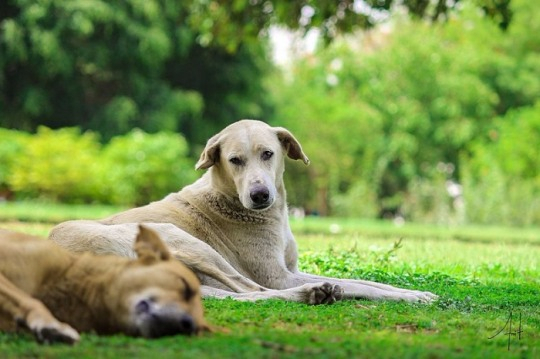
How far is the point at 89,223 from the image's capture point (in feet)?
22.2

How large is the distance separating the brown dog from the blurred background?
18920mm

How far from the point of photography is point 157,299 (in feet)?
14.0

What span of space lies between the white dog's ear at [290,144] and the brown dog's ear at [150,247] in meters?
2.97

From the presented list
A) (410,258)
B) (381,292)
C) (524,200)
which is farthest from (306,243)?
(524,200)

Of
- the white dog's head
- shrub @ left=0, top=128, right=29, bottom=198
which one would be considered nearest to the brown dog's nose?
the white dog's head

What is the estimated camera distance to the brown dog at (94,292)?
4.29 metres

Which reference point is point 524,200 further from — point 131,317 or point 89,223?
point 131,317

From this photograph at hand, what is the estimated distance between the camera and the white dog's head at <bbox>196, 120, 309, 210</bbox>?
709cm

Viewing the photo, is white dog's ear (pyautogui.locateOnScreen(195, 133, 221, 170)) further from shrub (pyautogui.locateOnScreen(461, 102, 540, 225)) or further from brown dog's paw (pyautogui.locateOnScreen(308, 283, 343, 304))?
shrub (pyautogui.locateOnScreen(461, 102, 540, 225))

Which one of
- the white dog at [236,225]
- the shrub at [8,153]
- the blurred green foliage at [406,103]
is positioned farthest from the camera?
the blurred green foliage at [406,103]

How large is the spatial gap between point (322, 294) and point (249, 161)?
1332 millimetres

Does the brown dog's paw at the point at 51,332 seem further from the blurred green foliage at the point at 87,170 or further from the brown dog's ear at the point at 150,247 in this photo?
the blurred green foliage at the point at 87,170

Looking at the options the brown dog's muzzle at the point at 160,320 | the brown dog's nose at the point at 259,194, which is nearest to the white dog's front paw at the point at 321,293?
the brown dog's nose at the point at 259,194

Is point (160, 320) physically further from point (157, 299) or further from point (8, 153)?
point (8, 153)
